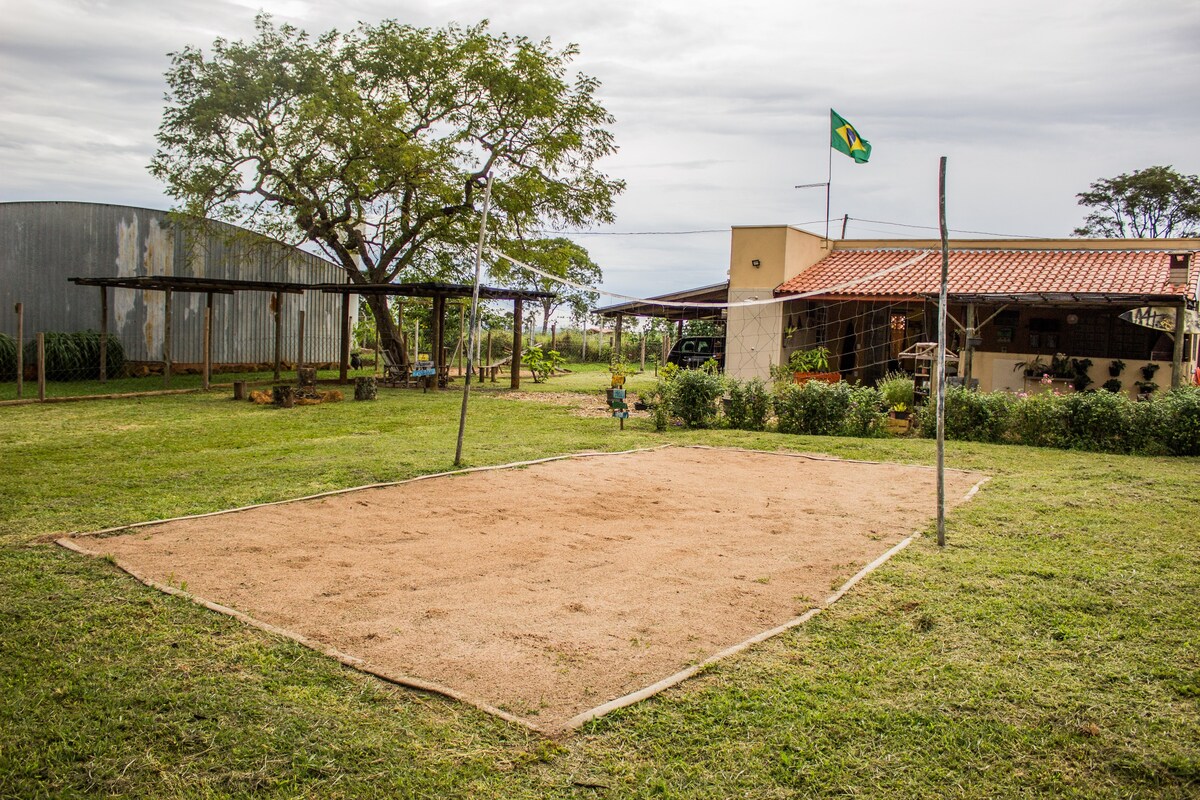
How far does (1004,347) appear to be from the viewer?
61.8 ft

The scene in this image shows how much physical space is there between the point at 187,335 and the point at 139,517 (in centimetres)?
1838

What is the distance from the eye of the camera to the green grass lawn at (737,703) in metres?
3.28

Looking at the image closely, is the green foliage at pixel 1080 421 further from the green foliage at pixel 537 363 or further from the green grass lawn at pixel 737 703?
the green foliage at pixel 537 363

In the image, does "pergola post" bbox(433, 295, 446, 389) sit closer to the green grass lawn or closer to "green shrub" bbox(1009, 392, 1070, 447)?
"green shrub" bbox(1009, 392, 1070, 447)

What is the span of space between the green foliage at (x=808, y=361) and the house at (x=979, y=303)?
2.27 ft

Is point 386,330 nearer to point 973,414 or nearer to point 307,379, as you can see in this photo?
point 307,379

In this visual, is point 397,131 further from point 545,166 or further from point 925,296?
point 925,296

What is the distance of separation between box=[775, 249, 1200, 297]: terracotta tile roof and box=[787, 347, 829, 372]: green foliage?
1.50m

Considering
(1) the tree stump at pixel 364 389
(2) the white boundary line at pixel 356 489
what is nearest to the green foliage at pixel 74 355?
(1) the tree stump at pixel 364 389

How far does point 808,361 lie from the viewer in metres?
18.3

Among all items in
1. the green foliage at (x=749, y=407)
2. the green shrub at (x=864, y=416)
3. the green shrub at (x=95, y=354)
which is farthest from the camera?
the green shrub at (x=95, y=354)

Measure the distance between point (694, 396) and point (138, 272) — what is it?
15.8 metres

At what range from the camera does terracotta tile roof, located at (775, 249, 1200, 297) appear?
16969 millimetres

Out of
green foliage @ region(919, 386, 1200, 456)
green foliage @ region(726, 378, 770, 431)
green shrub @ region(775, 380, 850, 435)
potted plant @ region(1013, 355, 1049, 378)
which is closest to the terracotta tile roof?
potted plant @ region(1013, 355, 1049, 378)
